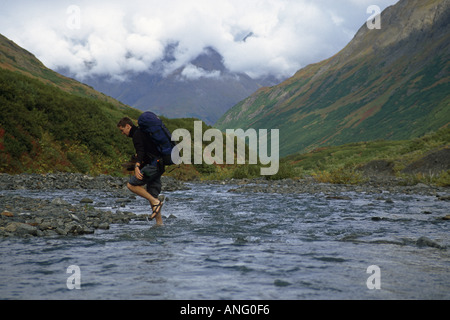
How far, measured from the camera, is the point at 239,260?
622cm

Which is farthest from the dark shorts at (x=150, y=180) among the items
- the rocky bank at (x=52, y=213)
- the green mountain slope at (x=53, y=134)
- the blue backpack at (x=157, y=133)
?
the green mountain slope at (x=53, y=134)

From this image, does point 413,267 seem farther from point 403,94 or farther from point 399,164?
point 403,94

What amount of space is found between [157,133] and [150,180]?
120 cm

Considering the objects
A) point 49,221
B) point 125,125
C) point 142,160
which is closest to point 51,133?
point 49,221

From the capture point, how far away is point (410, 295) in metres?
4.54

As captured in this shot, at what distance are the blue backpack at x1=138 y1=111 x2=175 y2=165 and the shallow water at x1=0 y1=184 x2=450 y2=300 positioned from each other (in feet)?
5.85

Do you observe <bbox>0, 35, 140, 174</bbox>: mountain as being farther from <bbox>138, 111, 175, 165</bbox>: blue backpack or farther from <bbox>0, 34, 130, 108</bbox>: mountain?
<bbox>0, 34, 130, 108</bbox>: mountain

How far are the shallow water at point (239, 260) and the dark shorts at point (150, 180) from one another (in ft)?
3.11

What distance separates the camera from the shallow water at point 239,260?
15.3 feet

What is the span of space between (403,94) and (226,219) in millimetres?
198586

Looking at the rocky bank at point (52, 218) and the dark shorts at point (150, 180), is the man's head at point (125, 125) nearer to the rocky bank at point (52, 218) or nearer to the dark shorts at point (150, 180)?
the dark shorts at point (150, 180)

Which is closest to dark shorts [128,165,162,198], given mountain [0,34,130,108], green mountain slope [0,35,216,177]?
green mountain slope [0,35,216,177]

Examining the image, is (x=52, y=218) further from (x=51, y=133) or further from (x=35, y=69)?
(x=35, y=69)

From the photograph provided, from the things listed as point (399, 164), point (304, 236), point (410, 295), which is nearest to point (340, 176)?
point (399, 164)
